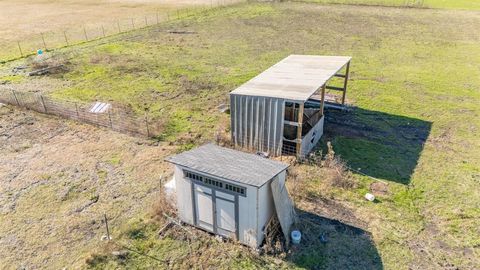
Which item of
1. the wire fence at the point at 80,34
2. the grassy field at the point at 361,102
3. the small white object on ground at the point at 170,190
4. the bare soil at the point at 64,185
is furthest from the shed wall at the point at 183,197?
the wire fence at the point at 80,34

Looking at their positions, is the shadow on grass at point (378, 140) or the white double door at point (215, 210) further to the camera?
the shadow on grass at point (378, 140)

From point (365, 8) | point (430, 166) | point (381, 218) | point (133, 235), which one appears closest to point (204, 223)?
point (133, 235)

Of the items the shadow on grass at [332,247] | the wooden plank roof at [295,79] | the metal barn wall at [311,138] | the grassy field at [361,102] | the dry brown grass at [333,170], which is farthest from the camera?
the metal barn wall at [311,138]

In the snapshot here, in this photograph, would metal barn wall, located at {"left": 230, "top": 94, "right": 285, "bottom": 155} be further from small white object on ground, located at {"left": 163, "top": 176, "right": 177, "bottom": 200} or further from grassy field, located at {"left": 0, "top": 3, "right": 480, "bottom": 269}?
small white object on ground, located at {"left": 163, "top": 176, "right": 177, "bottom": 200}

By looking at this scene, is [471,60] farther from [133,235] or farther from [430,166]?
[133,235]

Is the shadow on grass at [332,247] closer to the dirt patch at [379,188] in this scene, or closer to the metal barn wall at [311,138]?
the dirt patch at [379,188]

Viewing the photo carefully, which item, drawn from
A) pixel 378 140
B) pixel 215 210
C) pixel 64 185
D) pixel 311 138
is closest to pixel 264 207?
pixel 215 210
